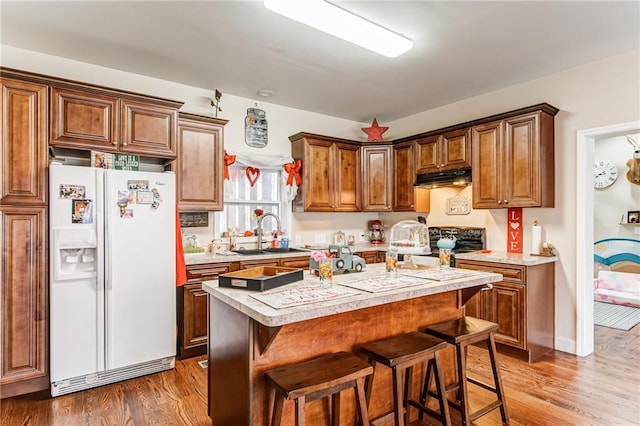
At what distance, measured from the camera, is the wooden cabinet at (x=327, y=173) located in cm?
445

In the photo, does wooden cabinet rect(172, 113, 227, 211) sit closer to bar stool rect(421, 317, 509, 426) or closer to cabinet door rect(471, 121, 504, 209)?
bar stool rect(421, 317, 509, 426)

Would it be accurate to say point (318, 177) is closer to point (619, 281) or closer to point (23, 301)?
point (23, 301)

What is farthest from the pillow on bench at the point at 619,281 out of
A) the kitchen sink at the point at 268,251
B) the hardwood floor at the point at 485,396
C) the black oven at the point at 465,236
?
the kitchen sink at the point at 268,251

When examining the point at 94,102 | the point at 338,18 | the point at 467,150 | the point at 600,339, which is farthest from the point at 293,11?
the point at 600,339

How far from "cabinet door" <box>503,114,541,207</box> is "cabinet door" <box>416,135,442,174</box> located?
86 cm

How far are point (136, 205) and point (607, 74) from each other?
4290mm

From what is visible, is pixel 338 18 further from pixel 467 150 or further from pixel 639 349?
pixel 639 349

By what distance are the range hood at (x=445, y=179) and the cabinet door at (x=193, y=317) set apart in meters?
2.91

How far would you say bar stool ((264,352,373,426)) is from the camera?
148 cm

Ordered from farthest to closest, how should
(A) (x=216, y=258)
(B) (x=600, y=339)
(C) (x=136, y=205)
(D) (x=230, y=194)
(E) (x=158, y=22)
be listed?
(D) (x=230, y=194) → (B) (x=600, y=339) → (A) (x=216, y=258) → (C) (x=136, y=205) → (E) (x=158, y=22)

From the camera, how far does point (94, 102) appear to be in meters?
2.89

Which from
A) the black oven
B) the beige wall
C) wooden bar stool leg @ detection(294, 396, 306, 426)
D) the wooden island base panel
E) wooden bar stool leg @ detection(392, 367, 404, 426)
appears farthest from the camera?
the black oven

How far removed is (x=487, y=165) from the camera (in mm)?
3777

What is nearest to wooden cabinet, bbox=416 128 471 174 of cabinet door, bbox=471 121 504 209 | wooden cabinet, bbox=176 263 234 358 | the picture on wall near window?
cabinet door, bbox=471 121 504 209
